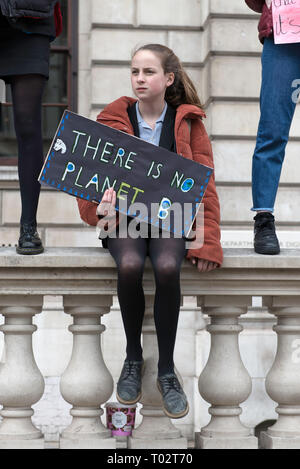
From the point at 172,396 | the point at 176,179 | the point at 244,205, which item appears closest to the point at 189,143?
the point at 176,179

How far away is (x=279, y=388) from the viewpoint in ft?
9.68

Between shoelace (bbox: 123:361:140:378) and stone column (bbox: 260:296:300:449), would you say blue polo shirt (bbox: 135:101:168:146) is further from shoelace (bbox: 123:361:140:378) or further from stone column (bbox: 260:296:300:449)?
shoelace (bbox: 123:361:140:378)

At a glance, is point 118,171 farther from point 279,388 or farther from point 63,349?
point 63,349

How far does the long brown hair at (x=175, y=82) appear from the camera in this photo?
11.7 feet

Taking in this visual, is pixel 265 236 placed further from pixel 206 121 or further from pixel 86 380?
pixel 206 121

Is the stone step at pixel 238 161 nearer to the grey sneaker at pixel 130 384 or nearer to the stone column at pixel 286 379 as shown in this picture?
the stone column at pixel 286 379

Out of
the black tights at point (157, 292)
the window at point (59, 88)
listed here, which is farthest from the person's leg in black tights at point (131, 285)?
the window at point (59, 88)

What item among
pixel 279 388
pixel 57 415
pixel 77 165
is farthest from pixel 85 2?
pixel 279 388

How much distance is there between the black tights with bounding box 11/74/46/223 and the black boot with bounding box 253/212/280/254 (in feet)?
3.16

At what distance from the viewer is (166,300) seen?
2.90 meters

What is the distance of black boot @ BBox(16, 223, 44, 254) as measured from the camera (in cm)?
309

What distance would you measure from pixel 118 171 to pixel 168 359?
751 millimetres

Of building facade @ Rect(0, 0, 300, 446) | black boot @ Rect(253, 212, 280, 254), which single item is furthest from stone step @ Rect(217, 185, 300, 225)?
black boot @ Rect(253, 212, 280, 254)

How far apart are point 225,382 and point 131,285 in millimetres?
510
